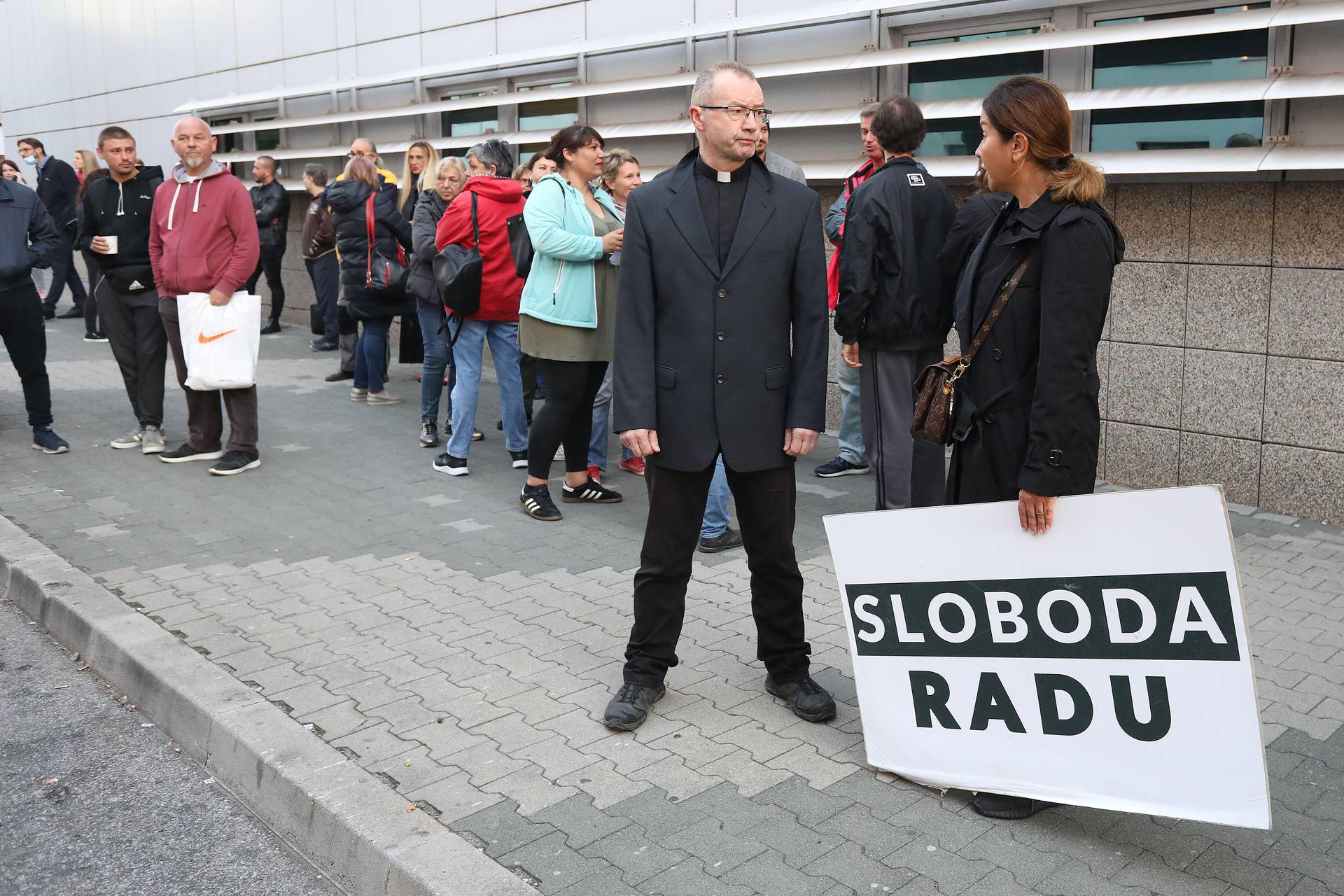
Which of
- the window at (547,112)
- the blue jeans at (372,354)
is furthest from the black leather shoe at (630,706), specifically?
the window at (547,112)

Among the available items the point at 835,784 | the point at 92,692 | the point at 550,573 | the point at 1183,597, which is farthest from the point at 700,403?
the point at 92,692

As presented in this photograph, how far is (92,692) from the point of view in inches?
201

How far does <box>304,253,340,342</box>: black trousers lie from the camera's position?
44.7 feet

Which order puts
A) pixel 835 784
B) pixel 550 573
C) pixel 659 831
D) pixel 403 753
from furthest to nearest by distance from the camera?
pixel 550 573 → pixel 403 753 → pixel 835 784 → pixel 659 831

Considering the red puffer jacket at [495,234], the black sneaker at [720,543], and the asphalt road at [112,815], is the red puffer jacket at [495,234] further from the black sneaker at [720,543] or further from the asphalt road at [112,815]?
the asphalt road at [112,815]

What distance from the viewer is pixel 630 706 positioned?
14.2 ft

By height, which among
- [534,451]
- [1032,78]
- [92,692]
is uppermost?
[1032,78]

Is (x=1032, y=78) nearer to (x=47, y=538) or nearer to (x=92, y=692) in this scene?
(x=92, y=692)

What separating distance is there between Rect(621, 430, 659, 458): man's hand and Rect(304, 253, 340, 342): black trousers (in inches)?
390

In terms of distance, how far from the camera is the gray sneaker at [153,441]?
893cm

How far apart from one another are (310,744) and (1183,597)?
2616 millimetres

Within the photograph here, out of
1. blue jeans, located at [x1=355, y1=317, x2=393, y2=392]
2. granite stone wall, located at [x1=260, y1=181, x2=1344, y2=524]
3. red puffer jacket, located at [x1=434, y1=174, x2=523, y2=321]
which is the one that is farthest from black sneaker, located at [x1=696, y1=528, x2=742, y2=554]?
blue jeans, located at [x1=355, y1=317, x2=393, y2=392]

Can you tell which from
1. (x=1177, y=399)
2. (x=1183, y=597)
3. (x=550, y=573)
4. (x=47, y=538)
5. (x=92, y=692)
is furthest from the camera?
(x=1177, y=399)

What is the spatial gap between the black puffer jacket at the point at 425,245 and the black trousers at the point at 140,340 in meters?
1.70
